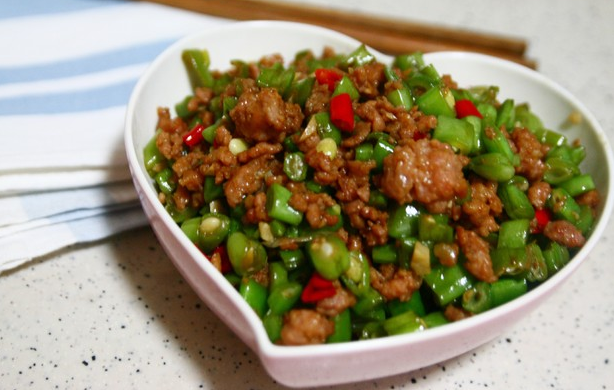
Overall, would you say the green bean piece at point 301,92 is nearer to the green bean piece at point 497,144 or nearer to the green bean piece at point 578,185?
the green bean piece at point 497,144

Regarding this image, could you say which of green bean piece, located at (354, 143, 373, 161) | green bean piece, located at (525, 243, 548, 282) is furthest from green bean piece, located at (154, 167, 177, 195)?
green bean piece, located at (525, 243, 548, 282)

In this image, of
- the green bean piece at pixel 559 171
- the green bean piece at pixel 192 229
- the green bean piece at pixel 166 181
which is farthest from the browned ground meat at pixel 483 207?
the green bean piece at pixel 166 181

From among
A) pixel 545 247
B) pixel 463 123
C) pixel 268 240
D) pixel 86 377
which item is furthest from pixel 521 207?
pixel 86 377

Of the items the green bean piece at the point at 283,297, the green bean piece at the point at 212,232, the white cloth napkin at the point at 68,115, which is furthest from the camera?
the white cloth napkin at the point at 68,115

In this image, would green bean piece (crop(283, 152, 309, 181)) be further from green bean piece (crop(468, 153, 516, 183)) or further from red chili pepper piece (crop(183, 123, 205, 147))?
green bean piece (crop(468, 153, 516, 183))

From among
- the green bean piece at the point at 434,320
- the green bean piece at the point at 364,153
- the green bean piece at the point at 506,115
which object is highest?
the green bean piece at the point at 506,115

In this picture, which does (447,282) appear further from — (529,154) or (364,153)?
(529,154)
